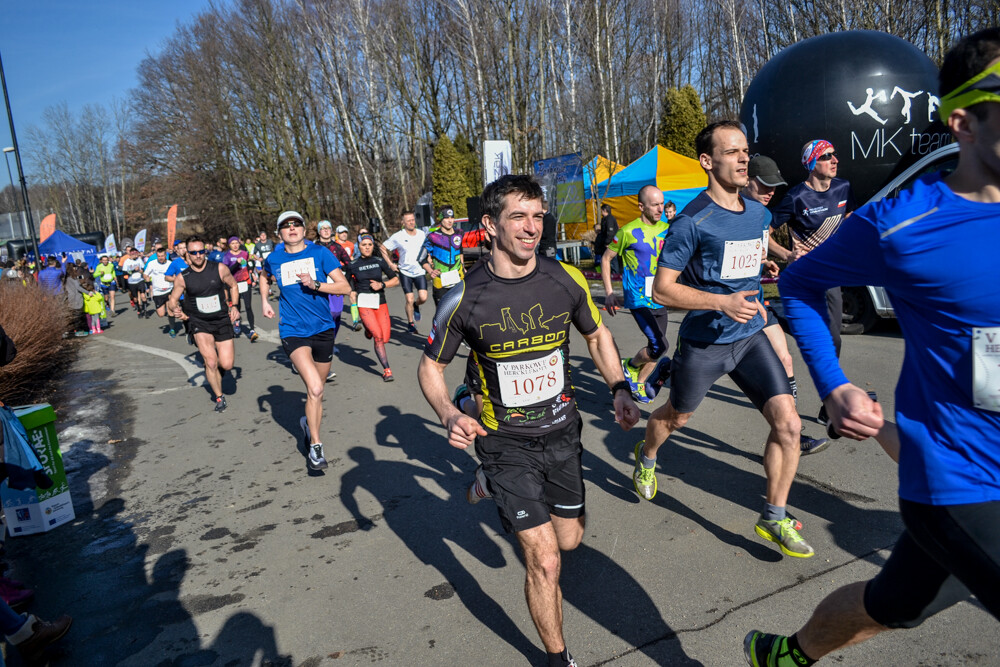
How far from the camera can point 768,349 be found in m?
3.79

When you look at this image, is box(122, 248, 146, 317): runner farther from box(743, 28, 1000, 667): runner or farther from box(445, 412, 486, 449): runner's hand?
box(743, 28, 1000, 667): runner

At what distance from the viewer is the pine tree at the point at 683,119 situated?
27.0 metres

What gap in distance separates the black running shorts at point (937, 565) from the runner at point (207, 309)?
7.67 m

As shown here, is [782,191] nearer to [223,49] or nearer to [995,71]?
[995,71]

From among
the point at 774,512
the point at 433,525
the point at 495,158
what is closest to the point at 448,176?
the point at 495,158

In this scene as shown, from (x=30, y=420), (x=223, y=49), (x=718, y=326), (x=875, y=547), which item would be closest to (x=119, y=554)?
(x=30, y=420)

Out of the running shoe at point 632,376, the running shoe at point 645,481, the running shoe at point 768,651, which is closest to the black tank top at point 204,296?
the running shoe at point 632,376

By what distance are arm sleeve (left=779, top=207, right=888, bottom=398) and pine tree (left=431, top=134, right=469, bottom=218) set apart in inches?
1228

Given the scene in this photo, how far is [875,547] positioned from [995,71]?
284 centimetres

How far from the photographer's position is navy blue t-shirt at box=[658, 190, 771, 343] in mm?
3760

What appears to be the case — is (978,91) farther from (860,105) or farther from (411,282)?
(860,105)

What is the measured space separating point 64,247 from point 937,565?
101ft

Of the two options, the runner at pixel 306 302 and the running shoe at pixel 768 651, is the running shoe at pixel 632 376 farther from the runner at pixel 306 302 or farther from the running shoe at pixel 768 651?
the running shoe at pixel 768 651

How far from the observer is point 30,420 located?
4.75 meters
